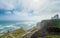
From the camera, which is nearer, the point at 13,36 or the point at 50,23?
the point at 50,23

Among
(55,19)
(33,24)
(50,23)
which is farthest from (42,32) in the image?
(33,24)

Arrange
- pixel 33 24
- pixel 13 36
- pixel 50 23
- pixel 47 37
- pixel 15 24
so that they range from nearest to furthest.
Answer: pixel 47 37 → pixel 50 23 → pixel 13 36 → pixel 33 24 → pixel 15 24

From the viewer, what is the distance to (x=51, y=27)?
1501 cm

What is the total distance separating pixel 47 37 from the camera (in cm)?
1348

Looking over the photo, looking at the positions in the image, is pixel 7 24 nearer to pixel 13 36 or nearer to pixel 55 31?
pixel 13 36

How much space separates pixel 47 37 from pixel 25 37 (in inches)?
90.4

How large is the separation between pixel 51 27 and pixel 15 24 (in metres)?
9.88

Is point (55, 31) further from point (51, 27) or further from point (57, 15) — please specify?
point (57, 15)

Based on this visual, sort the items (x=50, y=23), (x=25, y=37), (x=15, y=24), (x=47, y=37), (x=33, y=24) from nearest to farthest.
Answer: (x=47, y=37) → (x=25, y=37) → (x=50, y=23) → (x=33, y=24) → (x=15, y=24)

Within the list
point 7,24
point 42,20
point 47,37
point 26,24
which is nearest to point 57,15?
point 42,20

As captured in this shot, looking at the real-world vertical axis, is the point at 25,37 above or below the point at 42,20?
below

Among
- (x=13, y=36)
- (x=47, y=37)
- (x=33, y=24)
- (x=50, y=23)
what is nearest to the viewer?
(x=47, y=37)

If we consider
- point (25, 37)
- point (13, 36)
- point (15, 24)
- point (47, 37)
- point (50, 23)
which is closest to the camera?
point (47, 37)

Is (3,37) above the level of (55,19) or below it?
below
